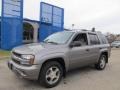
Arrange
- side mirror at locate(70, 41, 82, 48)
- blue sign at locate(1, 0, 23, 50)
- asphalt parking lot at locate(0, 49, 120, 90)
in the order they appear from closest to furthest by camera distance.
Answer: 1. asphalt parking lot at locate(0, 49, 120, 90)
2. side mirror at locate(70, 41, 82, 48)
3. blue sign at locate(1, 0, 23, 50)

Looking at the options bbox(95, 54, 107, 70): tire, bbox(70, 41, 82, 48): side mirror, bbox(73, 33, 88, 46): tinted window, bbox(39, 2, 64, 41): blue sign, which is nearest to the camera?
bbox(70, 41, 82, 48): side mirror

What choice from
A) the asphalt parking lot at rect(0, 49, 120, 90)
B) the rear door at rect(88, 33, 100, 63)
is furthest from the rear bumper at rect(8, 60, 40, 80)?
the rear door at rect(88, 33, 100, 63)

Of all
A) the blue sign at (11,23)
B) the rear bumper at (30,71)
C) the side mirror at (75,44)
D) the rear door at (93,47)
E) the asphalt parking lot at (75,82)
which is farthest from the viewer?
the blue sign at (11,23)

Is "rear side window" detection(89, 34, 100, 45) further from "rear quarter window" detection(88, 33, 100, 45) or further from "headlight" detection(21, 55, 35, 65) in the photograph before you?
"headlight" detection(21, 55, 35, 65)

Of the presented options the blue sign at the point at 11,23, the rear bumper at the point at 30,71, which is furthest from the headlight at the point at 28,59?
the blue sign at the point at 11,23

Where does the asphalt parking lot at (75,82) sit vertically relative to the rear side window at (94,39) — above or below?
below

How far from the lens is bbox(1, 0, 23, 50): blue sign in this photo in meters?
14.5

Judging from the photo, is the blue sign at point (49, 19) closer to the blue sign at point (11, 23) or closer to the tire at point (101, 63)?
the blue sign at point (11, 23)

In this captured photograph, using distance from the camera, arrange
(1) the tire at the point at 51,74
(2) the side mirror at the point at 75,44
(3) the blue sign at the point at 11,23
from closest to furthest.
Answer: (1) the tire at the point at 51,74, (2) the side mirror at the point at 75,44, (3) the blue sign at the point at 11,23

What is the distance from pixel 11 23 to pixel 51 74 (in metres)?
10.9

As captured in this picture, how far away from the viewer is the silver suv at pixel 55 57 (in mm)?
4766

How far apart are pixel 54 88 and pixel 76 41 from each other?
1.87 metres

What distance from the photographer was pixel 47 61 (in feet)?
16.7

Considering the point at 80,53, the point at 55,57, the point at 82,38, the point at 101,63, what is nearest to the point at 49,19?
the point at 101,63
